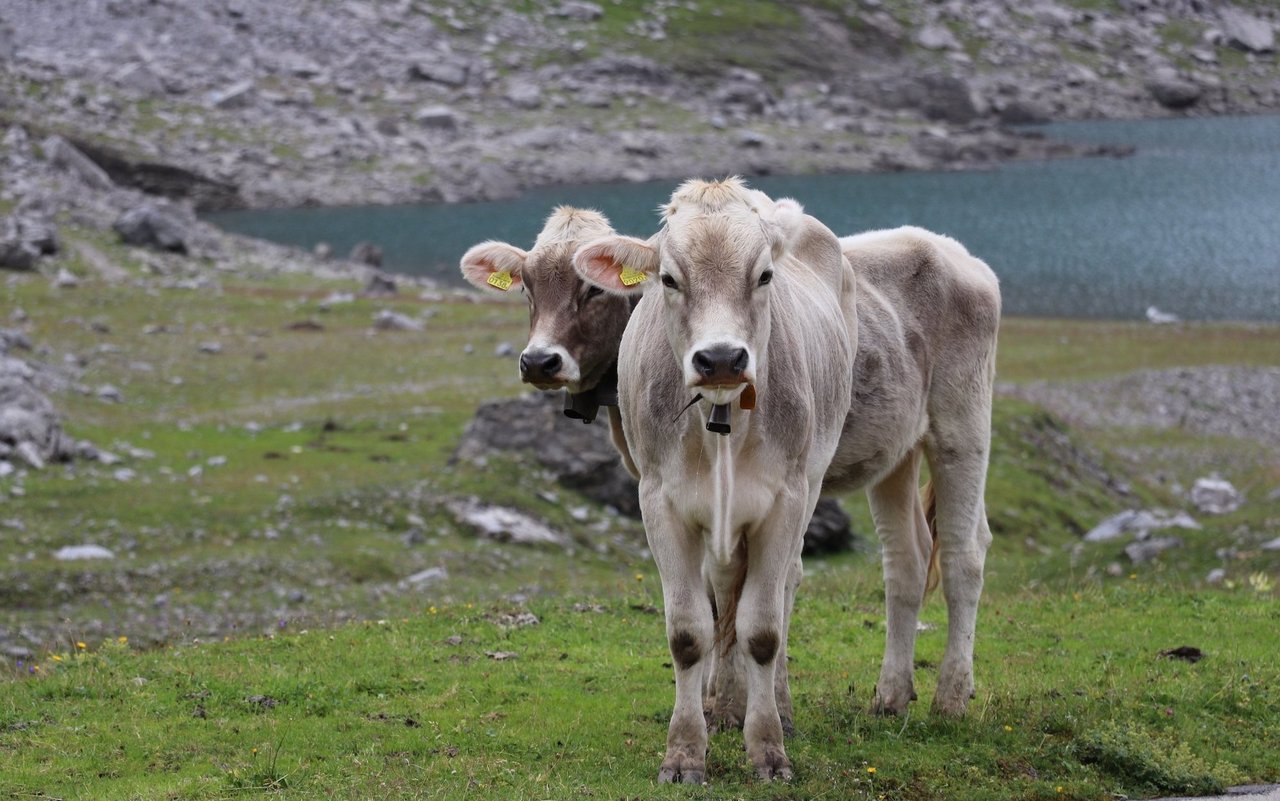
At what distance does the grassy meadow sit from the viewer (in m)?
9.34

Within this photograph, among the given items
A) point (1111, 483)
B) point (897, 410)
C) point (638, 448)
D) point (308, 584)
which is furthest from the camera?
point (1111, 483)

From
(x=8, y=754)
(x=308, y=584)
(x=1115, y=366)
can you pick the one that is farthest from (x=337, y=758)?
(x=1115, y=366)

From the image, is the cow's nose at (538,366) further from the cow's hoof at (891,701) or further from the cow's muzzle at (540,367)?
the cow's hoof at (891,701)

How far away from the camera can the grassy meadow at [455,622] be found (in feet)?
30.6

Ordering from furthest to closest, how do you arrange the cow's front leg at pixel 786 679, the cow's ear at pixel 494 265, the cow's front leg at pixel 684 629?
the cow's ear at pixel 494 265
the cow's front leg at pixel 786 679
the cow's front leg at pixel 684 629

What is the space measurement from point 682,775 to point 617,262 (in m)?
3.10

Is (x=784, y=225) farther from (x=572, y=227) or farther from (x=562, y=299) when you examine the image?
(x=572, y=227)

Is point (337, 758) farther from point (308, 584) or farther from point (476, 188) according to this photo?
point (476, 188)

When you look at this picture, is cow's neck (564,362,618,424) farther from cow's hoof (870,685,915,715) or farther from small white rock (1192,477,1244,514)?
small white rock (1192,477,1244,514)

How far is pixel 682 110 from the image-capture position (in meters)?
119

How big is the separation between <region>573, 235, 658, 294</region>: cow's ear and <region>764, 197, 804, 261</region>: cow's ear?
0.74m

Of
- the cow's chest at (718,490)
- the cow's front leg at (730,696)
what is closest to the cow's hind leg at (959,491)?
the cow's front leg at (730,696)

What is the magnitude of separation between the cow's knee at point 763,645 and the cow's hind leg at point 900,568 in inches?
95.6

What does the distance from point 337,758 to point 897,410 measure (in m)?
4.60
